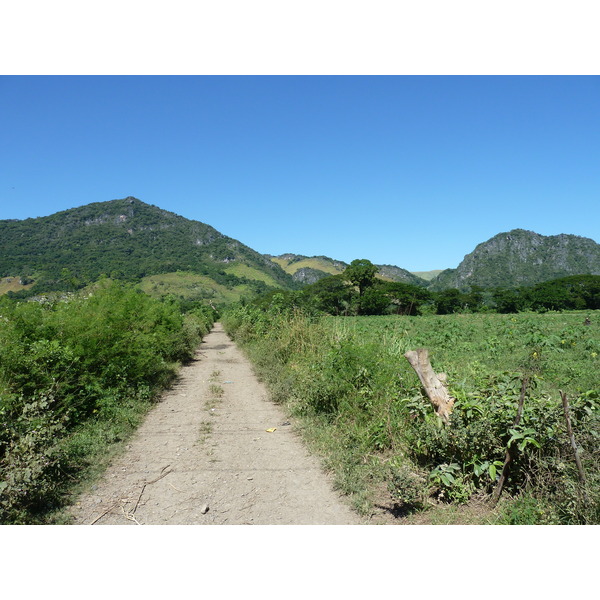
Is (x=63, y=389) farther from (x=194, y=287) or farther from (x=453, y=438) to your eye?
(x=194, y=287)

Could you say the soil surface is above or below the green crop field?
below

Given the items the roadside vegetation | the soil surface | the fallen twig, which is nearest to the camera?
the roadside vegetation

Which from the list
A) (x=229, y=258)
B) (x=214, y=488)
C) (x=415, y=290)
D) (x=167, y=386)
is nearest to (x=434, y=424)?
(x=214, y=488)

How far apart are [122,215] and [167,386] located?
152375mm

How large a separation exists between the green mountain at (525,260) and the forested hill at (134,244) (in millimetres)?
75973

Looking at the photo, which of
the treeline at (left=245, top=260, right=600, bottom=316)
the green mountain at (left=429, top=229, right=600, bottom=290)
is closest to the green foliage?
the treeline at (left=245, top=260, right=600, bottom=316)

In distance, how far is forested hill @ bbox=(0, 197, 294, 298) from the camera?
259 ft

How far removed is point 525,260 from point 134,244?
15527cm

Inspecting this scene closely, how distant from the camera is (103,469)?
4.46m

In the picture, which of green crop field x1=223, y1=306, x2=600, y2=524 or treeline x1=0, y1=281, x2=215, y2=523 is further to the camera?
treeline x1=0, y1=281, x2=215, y2=523

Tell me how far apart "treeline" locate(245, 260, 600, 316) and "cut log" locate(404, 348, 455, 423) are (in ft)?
145

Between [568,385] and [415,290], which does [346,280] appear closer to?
[415,290]

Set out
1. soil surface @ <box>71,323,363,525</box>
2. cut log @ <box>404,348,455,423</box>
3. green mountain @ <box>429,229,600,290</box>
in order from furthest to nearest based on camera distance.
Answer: green mountain @ <box>429,229,600,290</box> < cut log @ <box>404,348,455,423</box> < soil surface @ <box>71,323,363,525</box>

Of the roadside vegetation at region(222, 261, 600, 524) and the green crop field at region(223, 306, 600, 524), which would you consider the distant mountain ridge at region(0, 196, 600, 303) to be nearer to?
the roadside vegetation at region(222, 261, 600, 524)
